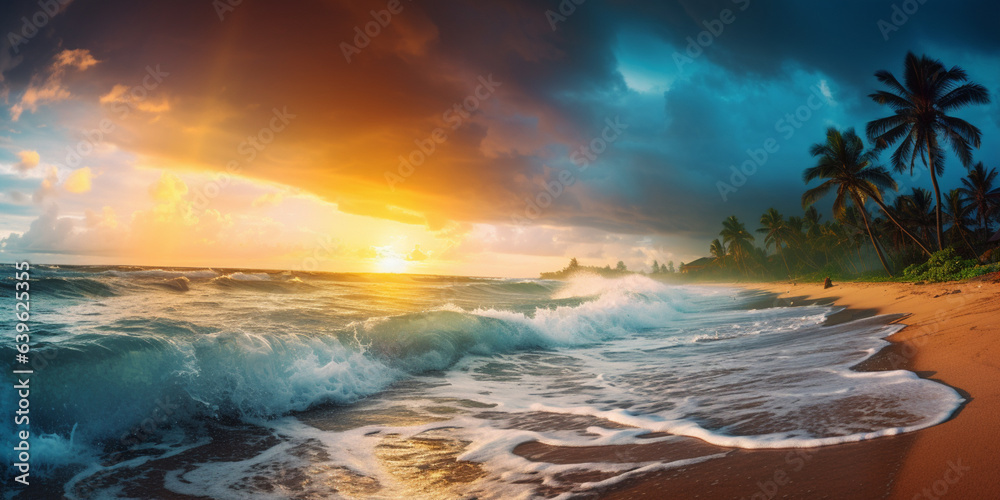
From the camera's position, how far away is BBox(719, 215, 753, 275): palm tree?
76.1 meters

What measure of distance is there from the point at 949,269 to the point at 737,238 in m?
61.6

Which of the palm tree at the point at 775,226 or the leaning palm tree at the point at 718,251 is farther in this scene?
the leaning palm tree at the point at 718,251

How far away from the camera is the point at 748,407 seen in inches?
186

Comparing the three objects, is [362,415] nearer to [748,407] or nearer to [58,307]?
[748,407]

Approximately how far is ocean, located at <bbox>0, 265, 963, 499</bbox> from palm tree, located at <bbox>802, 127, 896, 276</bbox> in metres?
28.5

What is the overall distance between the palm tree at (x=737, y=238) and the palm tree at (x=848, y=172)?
144ft

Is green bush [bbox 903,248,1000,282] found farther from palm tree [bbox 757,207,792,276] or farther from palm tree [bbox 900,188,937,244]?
palm tree [bbox 757,207,792,276]

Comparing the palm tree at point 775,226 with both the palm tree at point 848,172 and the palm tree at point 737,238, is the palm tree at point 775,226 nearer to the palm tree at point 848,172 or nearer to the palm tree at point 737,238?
the palm tree at point 737,238

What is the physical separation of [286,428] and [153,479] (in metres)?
1.62

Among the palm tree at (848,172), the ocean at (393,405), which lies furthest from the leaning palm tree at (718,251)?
the ocean at (393,405)

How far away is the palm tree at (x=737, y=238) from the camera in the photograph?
76.1 meters

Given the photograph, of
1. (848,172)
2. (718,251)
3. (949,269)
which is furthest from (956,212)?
(718,251)

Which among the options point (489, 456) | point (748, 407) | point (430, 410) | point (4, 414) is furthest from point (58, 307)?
point (748, 407)

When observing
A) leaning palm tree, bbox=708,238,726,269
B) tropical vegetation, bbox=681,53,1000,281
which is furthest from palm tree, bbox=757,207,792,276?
leaning palm tree, bbox=708,238,726,269
